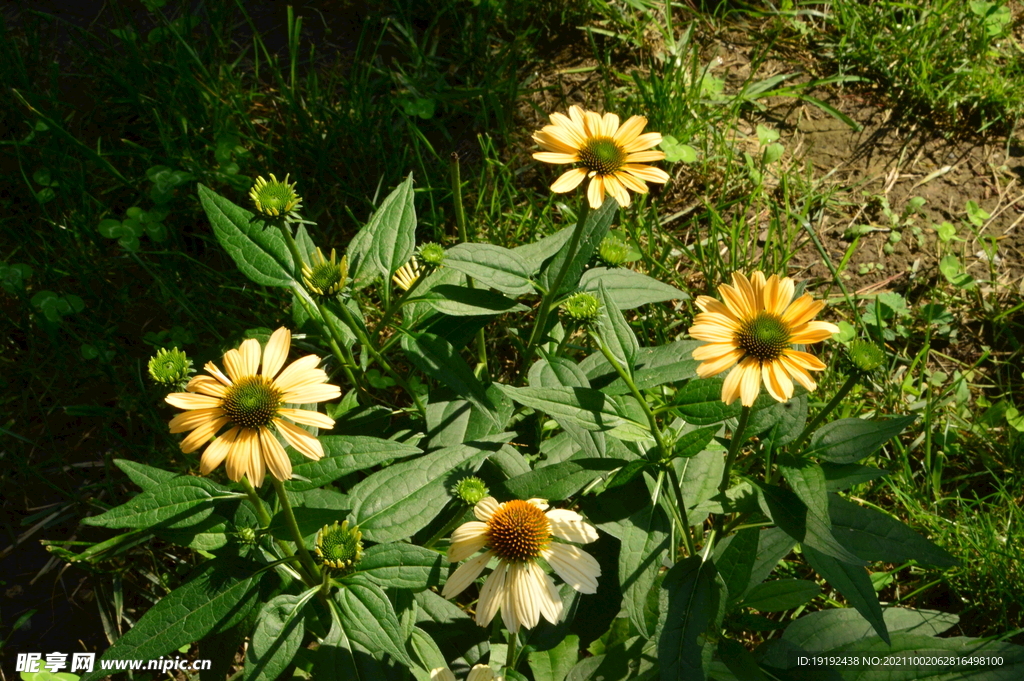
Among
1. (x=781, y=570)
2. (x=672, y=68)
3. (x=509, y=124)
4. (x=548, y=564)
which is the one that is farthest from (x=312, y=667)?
(x=672, y=68)

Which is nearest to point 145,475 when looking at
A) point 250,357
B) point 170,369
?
point 170,369

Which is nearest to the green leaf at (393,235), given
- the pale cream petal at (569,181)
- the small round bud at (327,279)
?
the small round bud at (327,279)

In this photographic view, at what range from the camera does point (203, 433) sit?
4.37 feet

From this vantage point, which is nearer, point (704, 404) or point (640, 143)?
point (704, 404)

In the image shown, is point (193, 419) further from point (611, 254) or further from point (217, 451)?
point (611, 254)

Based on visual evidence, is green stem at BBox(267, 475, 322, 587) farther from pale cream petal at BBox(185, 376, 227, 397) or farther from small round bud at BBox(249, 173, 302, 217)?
small round bud at BBox(249, 173, 302, 217)

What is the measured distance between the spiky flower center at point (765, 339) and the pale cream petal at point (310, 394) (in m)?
0.71

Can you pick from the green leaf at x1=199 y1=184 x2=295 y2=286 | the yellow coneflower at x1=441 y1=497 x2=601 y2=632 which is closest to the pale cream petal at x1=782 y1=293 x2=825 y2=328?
the yellow coneflower at x1=441 y1=497 x2=601 y2=632

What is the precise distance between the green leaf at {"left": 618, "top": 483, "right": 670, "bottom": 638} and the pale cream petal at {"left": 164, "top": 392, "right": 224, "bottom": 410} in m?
0.78

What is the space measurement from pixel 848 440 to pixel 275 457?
3.42 ft

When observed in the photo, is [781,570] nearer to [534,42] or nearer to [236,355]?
[236,355]

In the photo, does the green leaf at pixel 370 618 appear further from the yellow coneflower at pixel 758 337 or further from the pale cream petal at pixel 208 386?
the yellow coneflower at pixel 758 337

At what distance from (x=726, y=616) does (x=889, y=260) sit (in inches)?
62.7

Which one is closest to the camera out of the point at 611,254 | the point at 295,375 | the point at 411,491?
the point at 295,375
